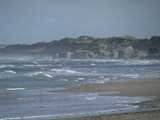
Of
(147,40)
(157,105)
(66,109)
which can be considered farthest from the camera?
(147,40)

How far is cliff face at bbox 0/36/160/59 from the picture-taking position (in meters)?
148

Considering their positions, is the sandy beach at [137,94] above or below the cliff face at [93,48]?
below

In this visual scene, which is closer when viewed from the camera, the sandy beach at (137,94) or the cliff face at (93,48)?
the sandy beach at (137,94)

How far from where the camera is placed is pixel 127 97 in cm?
2344

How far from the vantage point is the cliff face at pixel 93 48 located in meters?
148

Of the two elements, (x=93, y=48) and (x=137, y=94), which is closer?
(x=137, y=94)

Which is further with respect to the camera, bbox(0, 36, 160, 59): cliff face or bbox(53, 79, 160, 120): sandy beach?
bbox(0, 36, 160, 59): cliff face

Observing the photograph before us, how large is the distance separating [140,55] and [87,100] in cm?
12121

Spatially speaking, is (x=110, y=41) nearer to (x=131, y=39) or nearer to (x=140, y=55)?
(x=131, y=39)

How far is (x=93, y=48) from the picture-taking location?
163 metres

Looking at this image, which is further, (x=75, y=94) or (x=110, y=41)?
(x=110, y=41)

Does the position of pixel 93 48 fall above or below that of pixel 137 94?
above

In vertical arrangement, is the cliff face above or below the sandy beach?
above

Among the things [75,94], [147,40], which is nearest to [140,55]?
[147,40]
